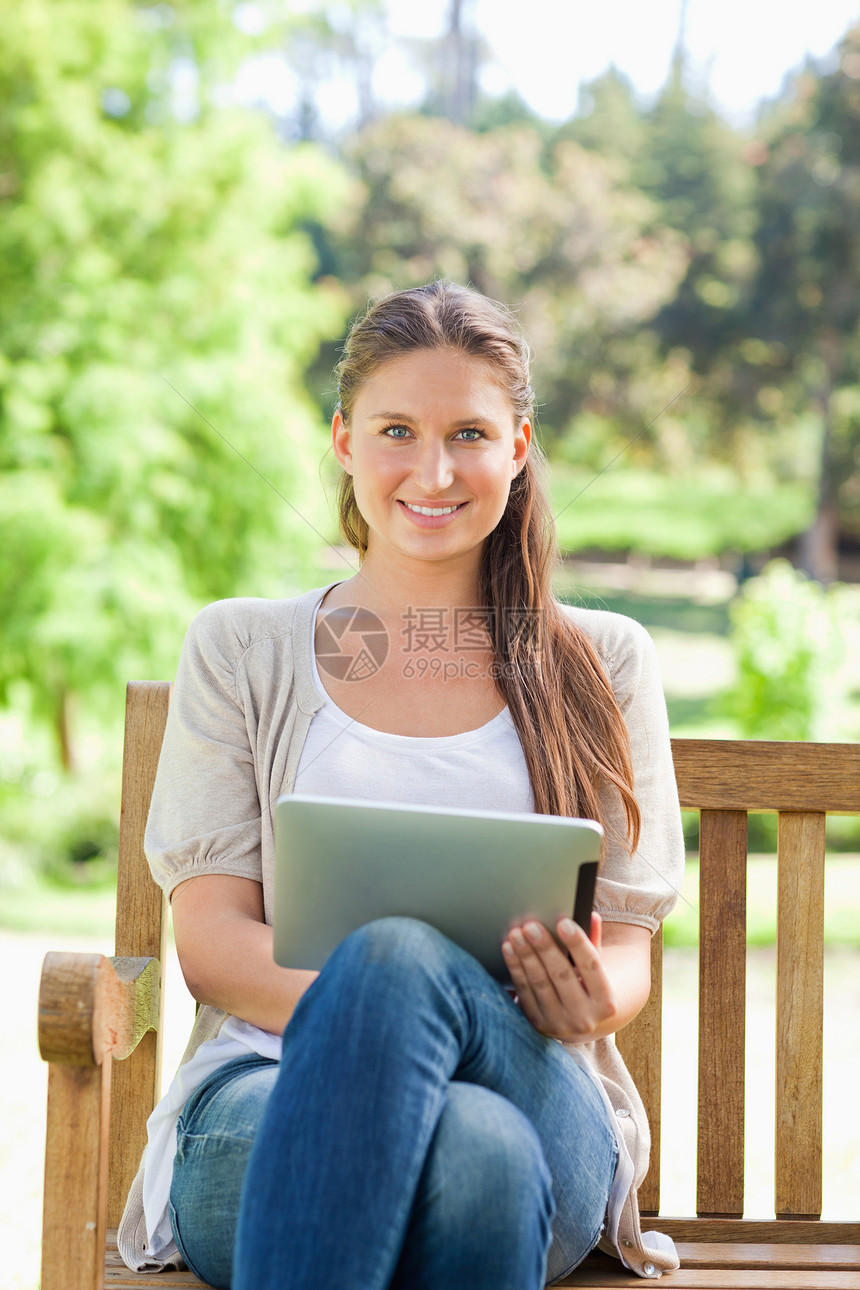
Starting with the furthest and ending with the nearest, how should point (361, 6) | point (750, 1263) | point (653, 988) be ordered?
point (361, 6) → point (653, 988) → point (750, 1263)

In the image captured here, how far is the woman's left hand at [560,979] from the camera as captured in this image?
118 cm

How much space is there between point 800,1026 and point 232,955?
0.80 m

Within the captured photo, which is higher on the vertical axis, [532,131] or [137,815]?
[532,131]

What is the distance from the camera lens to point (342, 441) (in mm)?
1614

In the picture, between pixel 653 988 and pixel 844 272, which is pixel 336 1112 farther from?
pixel 844 272

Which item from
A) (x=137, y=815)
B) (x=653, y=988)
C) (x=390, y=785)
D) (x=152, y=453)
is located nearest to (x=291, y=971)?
(x=390, y=785)

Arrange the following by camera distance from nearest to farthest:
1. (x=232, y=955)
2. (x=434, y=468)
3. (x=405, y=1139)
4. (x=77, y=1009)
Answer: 1. (x=405, y=1139)
2. (x=77, y=1009)
3. (x=232, y=955)
4. (x=434, y=468)

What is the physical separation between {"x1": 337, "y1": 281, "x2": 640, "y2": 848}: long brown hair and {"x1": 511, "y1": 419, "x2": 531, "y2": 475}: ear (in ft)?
0.06

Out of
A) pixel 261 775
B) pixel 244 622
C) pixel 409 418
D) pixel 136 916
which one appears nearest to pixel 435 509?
pixel 409 418

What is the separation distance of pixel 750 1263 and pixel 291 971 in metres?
0.70

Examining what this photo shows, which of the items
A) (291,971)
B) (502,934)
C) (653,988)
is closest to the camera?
(502,934)

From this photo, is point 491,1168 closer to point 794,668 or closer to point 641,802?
point 641,802

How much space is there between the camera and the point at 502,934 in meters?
1.20

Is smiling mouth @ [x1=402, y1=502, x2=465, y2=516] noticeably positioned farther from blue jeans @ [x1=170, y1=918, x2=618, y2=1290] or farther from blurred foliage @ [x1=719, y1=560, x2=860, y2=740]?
blurred foliage @ [x1=719, y1=560, x2=860, y2=740]
